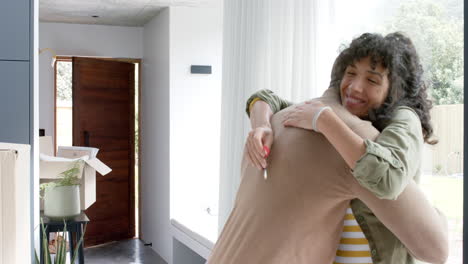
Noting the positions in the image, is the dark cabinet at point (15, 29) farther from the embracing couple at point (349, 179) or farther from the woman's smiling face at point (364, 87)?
the woman's smiling face at point (364, 87)

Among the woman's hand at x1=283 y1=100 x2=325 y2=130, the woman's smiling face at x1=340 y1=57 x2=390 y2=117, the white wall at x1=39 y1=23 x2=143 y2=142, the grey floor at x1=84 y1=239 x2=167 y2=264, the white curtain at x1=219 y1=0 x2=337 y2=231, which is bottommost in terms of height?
the grey floor at x1=84 y1=239 x2=167 y2=264

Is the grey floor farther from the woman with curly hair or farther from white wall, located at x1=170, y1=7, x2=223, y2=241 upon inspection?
the woman with curly hair

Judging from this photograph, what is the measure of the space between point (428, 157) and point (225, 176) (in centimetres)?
127

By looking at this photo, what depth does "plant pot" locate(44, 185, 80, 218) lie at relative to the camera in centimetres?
328

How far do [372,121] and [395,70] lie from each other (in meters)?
0.14

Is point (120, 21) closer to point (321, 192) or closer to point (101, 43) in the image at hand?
point (101, 43)

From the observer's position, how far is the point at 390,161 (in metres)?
1.17

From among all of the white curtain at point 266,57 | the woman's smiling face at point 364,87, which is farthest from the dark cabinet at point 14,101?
the woman's smiling face at point 364,87

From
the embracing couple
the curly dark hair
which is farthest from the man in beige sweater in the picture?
the curly dark hair

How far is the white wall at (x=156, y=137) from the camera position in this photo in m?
5.70

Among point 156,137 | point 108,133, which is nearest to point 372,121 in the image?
point 156,137

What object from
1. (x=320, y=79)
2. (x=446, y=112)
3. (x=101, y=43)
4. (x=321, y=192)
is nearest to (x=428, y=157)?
(x=446, y=112)

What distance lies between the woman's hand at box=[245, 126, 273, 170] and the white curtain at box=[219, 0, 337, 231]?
1180 millimetres

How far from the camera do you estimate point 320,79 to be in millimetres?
2525
